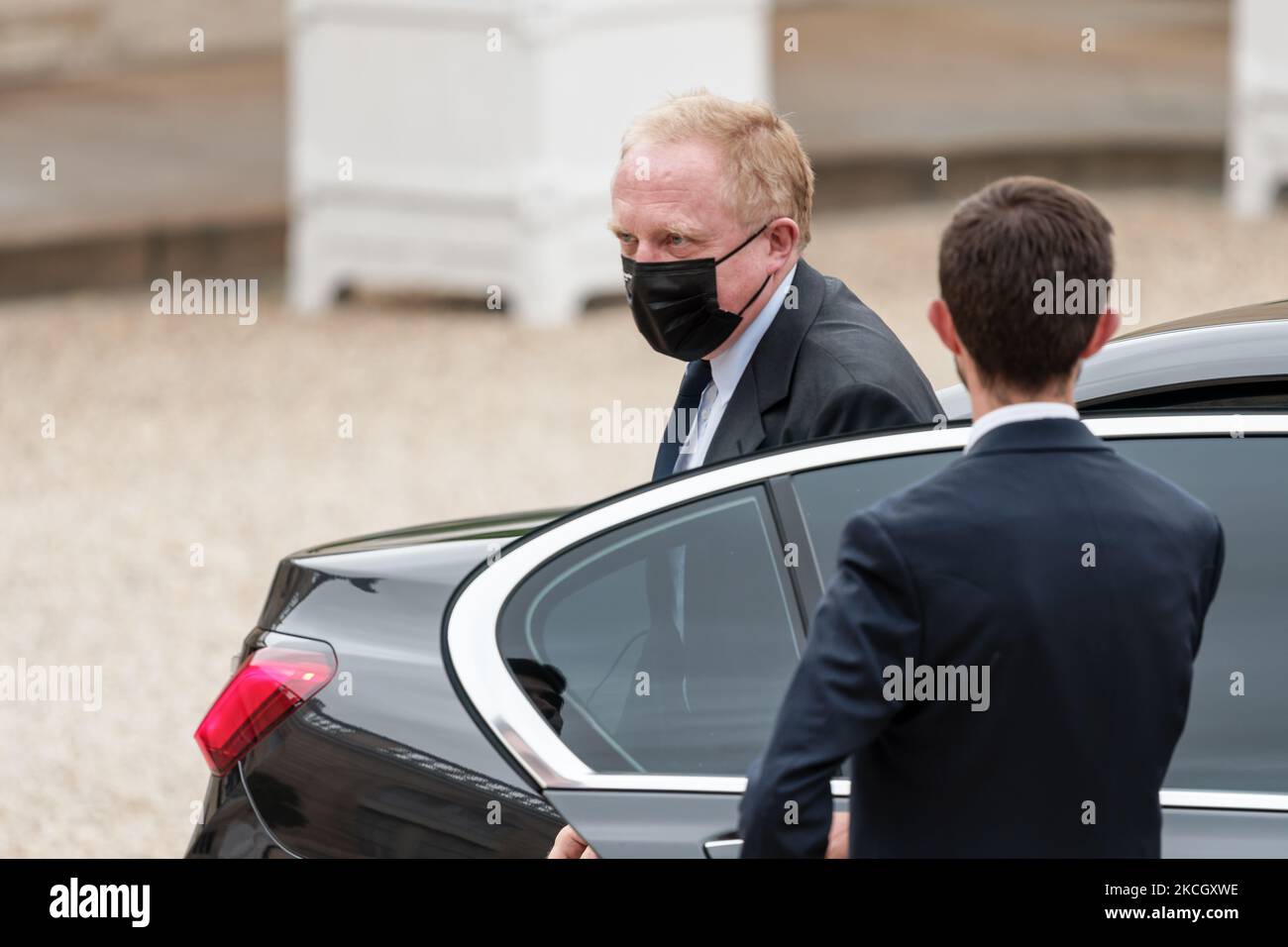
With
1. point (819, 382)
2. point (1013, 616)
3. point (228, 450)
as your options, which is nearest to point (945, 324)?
point (1013, 616)

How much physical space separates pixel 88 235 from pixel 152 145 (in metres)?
3.01

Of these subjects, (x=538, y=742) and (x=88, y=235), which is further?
(x=88, y=235)

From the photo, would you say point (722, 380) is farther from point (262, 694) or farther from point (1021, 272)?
point (1021, 272)

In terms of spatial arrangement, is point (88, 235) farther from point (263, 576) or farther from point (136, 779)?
point (136, 779)

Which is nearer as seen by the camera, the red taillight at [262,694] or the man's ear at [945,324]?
the man's ear at [945,324]

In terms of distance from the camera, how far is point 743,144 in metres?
2.88

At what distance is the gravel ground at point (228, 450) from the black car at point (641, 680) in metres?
2.48

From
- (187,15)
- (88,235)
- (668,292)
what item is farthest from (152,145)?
(668,292)

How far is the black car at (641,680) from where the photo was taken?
8.23ft

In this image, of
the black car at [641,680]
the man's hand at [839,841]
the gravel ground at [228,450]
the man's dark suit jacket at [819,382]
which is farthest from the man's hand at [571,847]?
the gravel ground at [228,450]

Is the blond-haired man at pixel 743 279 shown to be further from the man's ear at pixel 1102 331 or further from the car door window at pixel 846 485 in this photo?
the man's ear at pixel 1102 331

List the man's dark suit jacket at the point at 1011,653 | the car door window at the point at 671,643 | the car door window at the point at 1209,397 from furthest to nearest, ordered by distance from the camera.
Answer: the car door window at the point at 1209,397 → the car door window at the point at 671,643 → the man's dark suit jacket at the point at 1011,653

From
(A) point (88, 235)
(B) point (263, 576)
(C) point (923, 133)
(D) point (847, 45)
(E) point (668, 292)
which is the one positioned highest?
(D) point (847, 45)
